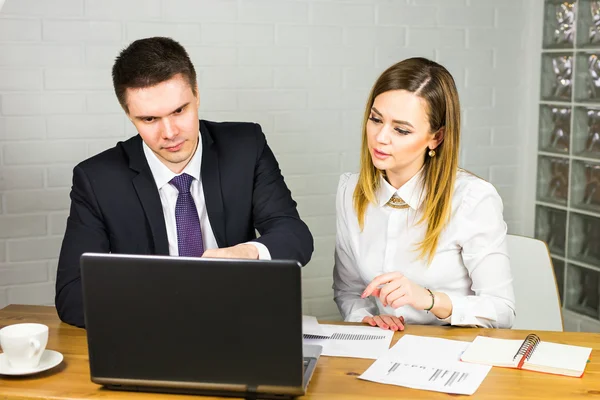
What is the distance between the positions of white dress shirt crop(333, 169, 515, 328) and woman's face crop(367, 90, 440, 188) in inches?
4.2

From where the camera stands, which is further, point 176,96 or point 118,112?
point 118,112

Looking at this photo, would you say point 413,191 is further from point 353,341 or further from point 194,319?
point 194,319

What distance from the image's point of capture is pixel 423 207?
86.9 inches

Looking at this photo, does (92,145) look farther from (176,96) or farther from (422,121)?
(422,121)

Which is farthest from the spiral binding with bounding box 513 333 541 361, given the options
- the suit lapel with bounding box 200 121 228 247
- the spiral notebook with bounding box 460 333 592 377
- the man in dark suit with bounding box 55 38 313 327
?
the suit lapel with bounding box 200 121 228 247

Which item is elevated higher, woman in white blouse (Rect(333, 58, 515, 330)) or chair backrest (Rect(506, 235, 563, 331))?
woman in white blouse (Rect(333, 58, 515, 330))

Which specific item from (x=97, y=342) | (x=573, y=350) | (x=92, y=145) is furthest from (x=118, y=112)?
(x=573, y=350)

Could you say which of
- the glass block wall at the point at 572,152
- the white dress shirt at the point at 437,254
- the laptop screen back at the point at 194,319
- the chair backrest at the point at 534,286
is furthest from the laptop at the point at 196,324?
the glass block wall at the point at 572,152

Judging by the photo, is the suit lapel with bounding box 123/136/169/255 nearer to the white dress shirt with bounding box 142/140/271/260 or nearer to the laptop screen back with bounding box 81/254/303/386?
the white dress shirt with bounding box 142/140/271/260

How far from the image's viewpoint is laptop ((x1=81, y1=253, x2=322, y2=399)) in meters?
1.38

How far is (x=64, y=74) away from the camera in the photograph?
10.2ft

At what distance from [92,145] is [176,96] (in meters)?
1.20

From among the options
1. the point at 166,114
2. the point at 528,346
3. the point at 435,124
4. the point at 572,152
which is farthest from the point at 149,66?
the point at 572,152

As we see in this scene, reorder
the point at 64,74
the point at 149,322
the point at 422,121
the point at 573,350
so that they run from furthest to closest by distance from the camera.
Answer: the point at 64,74
the point at 422,121
the point at 573,350
the point at 149,322
